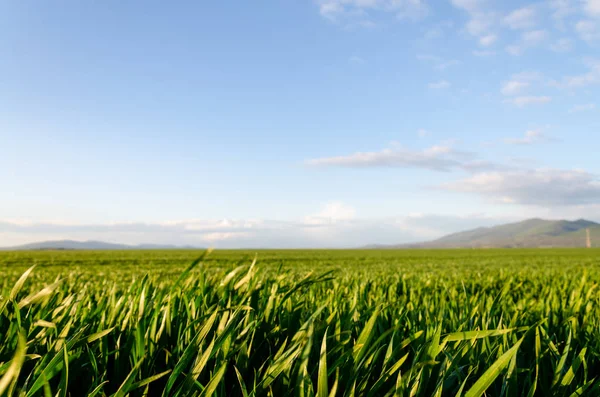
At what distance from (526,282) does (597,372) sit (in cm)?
754

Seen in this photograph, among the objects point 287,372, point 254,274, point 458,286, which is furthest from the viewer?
point 458,286

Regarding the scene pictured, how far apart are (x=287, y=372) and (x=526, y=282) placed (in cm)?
894

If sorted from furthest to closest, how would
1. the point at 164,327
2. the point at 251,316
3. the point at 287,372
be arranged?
the point at 251,316 < the point at 164,327 < the point at 287,372

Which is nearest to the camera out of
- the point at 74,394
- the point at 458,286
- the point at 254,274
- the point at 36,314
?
the point at 74,394

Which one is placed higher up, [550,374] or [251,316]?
[251,316]

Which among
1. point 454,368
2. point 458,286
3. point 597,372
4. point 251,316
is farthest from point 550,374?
point 458,286

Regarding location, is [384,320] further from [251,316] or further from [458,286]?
[458,286]

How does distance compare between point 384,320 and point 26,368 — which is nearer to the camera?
point 26,368

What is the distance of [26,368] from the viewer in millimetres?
1461

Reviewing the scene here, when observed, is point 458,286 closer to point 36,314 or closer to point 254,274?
point 254,274

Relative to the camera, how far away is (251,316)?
73.5 inches

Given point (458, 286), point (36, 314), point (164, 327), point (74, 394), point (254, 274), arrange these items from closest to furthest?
point (74, 394)
point (164, 327)
point (36, 314)
point (254, 274)
point (458, 286)

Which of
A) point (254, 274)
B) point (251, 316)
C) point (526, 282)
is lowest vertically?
point (526, 282)

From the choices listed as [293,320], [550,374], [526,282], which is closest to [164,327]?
[293,320]
